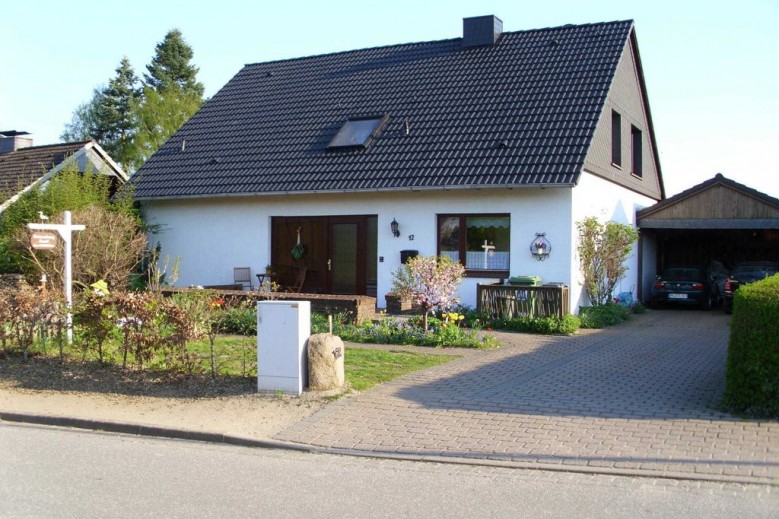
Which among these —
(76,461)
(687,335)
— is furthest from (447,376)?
(687,335)

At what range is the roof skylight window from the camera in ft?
68.2

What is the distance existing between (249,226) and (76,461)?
14.5 metres

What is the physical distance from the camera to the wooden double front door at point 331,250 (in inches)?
793

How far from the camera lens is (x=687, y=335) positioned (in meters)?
16.1

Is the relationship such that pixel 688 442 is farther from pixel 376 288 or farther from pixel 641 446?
pixel 376 288

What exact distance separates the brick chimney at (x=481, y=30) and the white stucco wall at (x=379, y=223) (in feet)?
21.1

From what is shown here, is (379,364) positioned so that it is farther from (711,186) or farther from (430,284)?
(711,186)

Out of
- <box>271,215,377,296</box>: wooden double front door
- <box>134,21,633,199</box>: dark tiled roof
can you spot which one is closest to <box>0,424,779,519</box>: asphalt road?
<box>134,21,633,199</box>: dark tiled roof

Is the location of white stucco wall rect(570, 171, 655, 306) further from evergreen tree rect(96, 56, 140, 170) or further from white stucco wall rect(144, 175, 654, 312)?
evergreen tree rect(96, 56, 140, 170)

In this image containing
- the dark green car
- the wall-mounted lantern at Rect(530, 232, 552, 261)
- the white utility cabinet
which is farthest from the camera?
the dark green car

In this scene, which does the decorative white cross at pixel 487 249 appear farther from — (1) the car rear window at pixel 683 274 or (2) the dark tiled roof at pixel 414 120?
(1) the car rear window at pixel 683 274

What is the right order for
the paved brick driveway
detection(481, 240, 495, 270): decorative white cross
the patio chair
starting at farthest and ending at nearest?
the patio chair
detection(481, 240, 495, 270): decorative white cross
the paved brick driveway

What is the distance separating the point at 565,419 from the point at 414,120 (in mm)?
13428

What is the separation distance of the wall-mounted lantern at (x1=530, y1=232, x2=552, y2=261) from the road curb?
10967 millimetres
